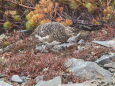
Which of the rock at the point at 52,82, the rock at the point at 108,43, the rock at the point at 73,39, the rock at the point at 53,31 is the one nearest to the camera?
the rock at the point at 52,82

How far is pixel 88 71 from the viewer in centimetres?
535

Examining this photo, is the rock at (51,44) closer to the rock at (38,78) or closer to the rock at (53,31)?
the rock at (53,31)

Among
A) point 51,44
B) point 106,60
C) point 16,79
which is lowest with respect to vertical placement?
point 16,79

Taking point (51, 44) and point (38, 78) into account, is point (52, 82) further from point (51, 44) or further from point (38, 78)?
point (51, 44)

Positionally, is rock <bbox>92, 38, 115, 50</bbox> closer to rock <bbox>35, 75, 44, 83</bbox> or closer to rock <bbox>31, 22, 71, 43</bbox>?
rock <bbox>31, 22, 71, 43</bbox>

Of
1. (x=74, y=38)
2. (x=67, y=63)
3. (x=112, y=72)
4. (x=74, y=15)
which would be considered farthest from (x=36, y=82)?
(x=74, y=15)

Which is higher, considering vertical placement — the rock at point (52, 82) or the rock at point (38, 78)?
the rock at point (52, 82)

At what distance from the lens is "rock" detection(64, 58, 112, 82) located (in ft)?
17.3

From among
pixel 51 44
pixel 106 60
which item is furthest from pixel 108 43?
pixel 51 44

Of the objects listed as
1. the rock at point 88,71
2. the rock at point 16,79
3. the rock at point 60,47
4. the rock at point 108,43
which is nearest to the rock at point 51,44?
the rock at point 60,47

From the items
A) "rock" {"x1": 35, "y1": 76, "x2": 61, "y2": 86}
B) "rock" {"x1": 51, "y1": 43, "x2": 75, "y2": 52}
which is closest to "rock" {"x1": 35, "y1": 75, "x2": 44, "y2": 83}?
"rock" {"x1": 35, "y1": 76, "x2": 61, "y2": 86}

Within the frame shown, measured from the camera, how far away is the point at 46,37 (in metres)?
7.88

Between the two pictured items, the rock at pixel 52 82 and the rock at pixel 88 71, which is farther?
the rock at pixel 88 71

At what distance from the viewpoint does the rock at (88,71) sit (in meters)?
5.27
